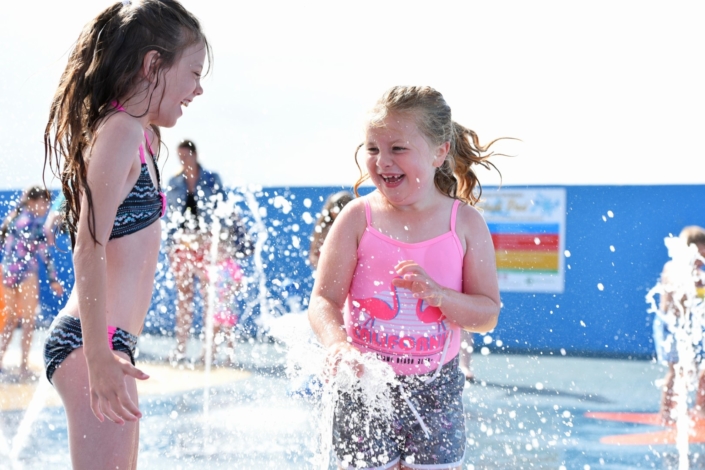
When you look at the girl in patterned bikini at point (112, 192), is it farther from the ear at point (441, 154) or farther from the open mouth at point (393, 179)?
the ear at point (441, 154)

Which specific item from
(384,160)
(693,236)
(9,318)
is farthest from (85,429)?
(9,318)

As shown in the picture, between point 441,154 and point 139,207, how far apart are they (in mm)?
991

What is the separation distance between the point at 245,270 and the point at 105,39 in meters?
5.89

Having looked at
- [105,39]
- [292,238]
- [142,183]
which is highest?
[292,238]

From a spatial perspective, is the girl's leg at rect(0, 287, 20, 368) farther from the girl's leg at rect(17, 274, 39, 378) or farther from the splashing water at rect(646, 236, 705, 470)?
the splashing water at rect(646, 236, 705, 470)

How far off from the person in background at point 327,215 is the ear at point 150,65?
2.93 metres

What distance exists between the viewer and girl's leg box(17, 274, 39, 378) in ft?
20.8

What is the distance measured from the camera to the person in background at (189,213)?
6.74 metres

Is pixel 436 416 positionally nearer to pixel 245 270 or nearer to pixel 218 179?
pixel 218 179

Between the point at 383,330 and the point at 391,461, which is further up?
the point at 383,330

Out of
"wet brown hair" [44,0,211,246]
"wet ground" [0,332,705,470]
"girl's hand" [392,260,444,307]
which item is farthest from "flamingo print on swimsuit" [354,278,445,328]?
"wet ground" [0,332,705,470]

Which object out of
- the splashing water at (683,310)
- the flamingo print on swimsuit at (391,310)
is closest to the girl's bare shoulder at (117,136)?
the flamingo print on swimsuit at (391,310)

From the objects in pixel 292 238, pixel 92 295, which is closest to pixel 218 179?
pixel 292 238

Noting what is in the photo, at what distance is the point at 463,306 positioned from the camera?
234cm
